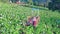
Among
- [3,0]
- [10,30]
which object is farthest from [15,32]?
[3,0]

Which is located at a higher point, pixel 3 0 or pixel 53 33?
pixel 53 33

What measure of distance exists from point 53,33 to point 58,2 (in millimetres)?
20240

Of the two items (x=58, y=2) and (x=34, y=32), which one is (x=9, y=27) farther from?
(x=58, y=2)

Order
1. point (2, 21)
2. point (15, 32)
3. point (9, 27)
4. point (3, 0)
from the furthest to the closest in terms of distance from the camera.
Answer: point (3, 0) < point (2, 21) < point (9, 27) < point (15, 32)

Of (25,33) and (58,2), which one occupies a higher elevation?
(25,33)

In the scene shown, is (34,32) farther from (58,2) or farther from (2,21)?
(58,2)

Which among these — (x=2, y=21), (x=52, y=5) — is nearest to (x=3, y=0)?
(x=52, y=5)

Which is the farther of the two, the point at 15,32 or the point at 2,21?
the point at 2,21

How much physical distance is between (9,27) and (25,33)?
33cm

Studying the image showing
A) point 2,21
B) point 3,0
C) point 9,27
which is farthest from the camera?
point 3,0

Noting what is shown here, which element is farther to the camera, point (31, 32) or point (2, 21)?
point (2, 21)

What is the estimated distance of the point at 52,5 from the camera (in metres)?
25.0

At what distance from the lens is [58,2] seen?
80.6 feet

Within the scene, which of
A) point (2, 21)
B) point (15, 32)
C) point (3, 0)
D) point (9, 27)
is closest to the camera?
point (15, 32)
